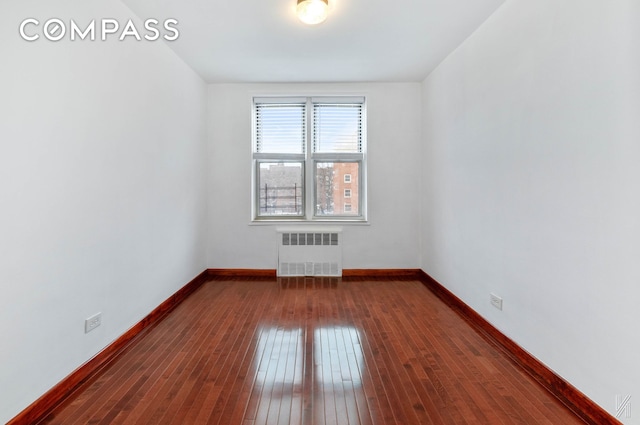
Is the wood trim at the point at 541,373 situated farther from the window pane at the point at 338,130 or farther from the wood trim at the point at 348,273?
the window pane at the point at 338,130

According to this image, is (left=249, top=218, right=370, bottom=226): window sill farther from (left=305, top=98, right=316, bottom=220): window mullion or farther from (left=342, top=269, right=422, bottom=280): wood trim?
(left=342, top=269, right=422, bottom=280): wood trim

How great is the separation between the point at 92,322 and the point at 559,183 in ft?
10.8

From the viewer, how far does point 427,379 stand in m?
2.02

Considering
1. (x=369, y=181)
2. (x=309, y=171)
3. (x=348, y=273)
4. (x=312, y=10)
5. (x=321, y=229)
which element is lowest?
(x=348, y=273)

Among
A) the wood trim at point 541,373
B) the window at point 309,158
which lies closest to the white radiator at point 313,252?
the window at point 309,158

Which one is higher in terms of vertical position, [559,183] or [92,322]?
[559,183]

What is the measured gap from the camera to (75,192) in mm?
1975

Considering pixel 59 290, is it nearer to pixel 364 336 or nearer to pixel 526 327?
pixel 364 336

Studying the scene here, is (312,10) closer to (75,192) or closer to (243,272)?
(75,192)

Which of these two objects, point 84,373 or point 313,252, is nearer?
point 84,373

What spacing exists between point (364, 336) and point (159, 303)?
81.7 inches

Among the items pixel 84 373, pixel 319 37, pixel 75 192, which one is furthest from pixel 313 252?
pixel 75 192

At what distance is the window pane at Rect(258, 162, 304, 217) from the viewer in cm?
465

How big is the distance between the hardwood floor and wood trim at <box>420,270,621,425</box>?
0.07 meters
